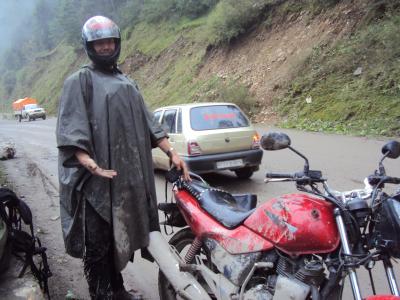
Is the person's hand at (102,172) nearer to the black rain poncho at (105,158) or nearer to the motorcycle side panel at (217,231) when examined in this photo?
the black rain poncho at (105,158)

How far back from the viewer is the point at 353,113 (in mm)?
15164

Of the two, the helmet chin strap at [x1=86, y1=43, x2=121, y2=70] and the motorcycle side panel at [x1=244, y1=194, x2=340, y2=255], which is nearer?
the motorcycle side panel at [x1=244, y1=194, x2=340, y2=255]

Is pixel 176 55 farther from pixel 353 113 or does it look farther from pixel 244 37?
pixel 353 113

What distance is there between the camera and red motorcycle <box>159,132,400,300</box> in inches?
98.2

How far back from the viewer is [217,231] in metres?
3.22

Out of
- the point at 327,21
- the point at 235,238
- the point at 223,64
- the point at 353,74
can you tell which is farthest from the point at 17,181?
the point at 223,64

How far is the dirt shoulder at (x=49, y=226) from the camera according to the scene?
4.56 meters

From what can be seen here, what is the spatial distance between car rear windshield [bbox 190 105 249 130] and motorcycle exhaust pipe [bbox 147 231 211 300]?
5328 millimetres

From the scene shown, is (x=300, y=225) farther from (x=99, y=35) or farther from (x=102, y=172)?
(x=99, y=35)

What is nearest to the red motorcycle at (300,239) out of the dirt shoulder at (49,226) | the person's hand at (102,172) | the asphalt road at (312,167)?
the person's hand at (102,172)

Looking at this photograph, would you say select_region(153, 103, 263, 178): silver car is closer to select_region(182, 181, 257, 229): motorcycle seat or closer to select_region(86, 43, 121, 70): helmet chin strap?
select_region(182, 181, 257, 229): motorcycle seat

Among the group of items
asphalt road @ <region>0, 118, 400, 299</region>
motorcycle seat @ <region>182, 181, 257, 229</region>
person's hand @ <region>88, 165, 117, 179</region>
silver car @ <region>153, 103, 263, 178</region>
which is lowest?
asphalt road @ <region>0, 118, 400, 299</region>

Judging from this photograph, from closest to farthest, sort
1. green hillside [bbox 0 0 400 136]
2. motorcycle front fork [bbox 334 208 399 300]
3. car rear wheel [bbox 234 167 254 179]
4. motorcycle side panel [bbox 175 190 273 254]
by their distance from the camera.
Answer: motorcycle front fork [bbox 334 208 399 300], motorcycle side panel [bbox 175 190 273 254], car rear wheel [bbox 234 167 254 179], green hillside [bbox 0 0 400 136]

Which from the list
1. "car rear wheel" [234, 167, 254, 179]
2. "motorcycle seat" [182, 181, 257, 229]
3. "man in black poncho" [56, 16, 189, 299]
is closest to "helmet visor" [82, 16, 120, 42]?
"man in black poncho" [56, 16, 189, 299]
